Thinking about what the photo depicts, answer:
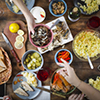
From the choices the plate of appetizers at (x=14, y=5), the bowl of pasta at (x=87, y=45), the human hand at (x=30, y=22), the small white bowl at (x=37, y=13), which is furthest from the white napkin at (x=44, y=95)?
the plate of appetizers at (x=14, y=5)

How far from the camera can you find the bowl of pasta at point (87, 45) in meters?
1.63

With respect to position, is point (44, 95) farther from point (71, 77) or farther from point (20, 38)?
point (20, 38)

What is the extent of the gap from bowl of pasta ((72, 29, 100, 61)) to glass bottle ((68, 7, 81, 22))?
23 cm

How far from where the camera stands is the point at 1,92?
182 centimetres

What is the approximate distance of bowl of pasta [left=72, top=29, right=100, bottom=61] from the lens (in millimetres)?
1633

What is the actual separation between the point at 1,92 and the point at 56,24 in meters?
1.35

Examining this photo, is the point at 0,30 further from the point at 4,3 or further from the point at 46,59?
the point at 46,59

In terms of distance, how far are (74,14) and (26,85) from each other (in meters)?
1.27

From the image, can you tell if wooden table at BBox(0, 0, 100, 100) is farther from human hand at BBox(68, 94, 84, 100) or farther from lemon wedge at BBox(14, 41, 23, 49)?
human hand at BBox(68, 94, 84, 100)

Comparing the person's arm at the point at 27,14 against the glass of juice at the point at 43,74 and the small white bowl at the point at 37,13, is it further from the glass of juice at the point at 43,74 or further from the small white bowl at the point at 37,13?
the glass of juice at the point at 43,74

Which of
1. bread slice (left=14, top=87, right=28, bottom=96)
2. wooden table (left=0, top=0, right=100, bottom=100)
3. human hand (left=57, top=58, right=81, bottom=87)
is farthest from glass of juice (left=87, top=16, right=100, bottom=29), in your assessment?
bread slice (left=14, top=87, right=28, bottom=96)

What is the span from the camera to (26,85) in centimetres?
177

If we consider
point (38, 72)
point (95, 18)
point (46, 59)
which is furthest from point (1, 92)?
point (95, 18)

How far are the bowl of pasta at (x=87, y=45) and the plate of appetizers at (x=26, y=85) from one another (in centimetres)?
74
